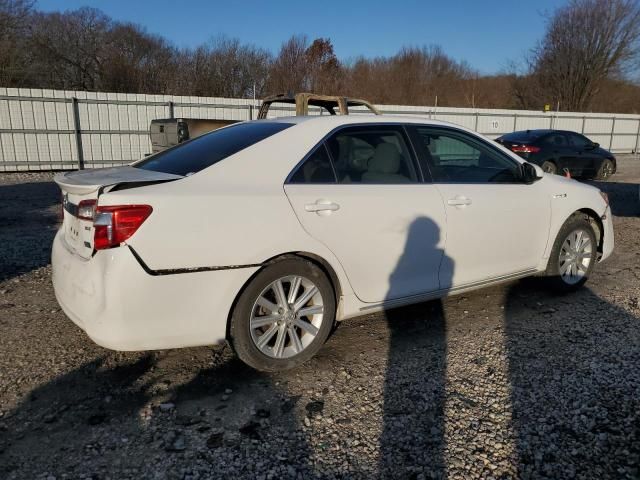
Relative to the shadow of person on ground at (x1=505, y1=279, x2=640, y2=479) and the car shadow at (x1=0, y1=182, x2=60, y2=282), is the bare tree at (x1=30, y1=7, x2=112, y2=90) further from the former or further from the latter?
the shadow of person on ground at (x1=505, y1=279, x2=640, y2=479)

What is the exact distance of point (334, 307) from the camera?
11.2ft

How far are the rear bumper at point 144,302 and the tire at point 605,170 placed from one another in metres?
15.3

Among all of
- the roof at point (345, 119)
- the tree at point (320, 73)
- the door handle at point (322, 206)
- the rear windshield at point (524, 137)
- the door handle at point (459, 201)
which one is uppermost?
the tree at point (320, 73)

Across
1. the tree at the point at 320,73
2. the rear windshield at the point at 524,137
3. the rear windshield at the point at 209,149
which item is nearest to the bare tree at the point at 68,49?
the tree at the point at 320,73

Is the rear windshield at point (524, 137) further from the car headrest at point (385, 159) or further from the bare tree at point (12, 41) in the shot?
the bare tree at point (12, 41)

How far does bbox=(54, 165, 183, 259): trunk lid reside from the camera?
2.85 m

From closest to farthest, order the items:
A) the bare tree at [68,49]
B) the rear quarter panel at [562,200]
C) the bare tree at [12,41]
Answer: the rear quarter panel at [562,200], the bare tree at [12,41], the bare tree at [68,49]

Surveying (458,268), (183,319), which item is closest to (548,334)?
(458,268)

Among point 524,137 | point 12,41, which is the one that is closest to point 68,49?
point 12,41

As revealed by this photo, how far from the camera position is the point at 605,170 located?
15.7m

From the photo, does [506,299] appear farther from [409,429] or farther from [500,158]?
[409,429]

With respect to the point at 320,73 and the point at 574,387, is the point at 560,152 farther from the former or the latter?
the point at 320,73

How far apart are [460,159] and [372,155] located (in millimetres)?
1048

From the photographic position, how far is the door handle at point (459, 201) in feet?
12.6
